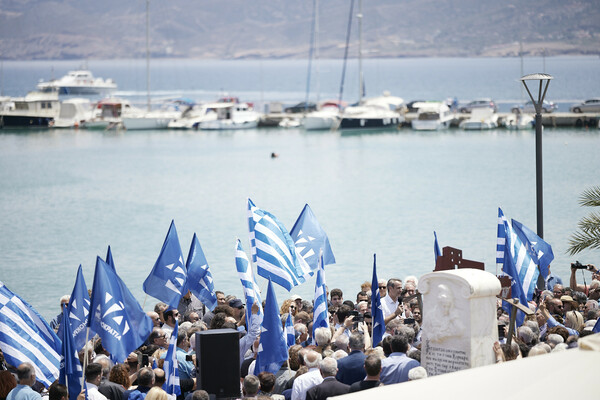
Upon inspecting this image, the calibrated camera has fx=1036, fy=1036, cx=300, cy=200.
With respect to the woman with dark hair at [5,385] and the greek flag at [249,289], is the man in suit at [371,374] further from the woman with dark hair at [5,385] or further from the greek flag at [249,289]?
the woman with dark hair at [5,385]

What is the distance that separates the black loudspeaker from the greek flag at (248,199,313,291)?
3.66 meters

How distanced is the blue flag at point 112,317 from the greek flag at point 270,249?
259 centimetres

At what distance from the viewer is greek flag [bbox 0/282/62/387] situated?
11.4 meters

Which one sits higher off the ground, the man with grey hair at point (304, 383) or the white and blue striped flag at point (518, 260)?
the white and blue striped flag at point (518, 260)

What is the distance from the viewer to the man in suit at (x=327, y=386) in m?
9.92

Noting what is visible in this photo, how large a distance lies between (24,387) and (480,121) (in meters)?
70.7

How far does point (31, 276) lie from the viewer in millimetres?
28906

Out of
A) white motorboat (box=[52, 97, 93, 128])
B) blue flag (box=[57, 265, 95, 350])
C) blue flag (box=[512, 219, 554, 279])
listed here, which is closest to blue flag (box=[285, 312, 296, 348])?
blue flag (box=[57, 265, 95, 350])

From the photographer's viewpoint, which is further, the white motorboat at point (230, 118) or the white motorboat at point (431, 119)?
the white motorboat at point (230, 118)

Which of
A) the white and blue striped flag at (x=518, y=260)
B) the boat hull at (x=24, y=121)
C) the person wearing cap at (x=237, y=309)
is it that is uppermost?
the boat hull at (x=24, y=121)

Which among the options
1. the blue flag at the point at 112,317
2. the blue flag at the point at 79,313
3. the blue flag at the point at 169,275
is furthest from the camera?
the blue flag at the point at 169,275

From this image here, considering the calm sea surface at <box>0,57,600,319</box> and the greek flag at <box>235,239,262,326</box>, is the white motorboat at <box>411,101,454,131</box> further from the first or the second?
the greek flag at <box>235,239,262,326</box>

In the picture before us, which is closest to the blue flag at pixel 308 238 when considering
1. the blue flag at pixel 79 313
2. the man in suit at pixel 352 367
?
the blue flag at pixel 79 313

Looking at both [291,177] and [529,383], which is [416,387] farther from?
[291,177]
